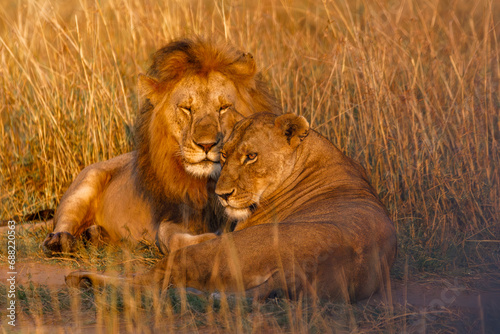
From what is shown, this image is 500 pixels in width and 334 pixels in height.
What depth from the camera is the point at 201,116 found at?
4.48 metres

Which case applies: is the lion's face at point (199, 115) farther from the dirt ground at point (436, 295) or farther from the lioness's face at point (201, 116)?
the dirt ground at point (436, 295)

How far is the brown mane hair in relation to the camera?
464 centimetres

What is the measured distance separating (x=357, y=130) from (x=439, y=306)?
2.85 m

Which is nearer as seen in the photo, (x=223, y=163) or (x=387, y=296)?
(x=387, y=296)

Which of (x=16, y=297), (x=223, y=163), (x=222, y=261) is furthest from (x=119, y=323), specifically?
(x=223, y=163)

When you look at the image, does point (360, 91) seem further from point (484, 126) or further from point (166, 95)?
point (166, 95)

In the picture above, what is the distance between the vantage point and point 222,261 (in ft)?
10.6

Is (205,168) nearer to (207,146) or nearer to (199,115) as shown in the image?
(207,146)

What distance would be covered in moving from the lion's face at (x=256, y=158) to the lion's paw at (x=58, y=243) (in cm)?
155

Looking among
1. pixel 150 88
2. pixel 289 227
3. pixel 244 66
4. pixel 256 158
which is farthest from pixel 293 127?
pixel 150 88

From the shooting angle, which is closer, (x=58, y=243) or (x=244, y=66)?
(x=244, y=66)

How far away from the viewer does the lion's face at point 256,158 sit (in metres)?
4.00

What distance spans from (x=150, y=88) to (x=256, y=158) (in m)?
1.12

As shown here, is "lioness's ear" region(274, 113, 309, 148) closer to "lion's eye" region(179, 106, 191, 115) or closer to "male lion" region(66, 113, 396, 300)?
"male lion" region(66, 113, 396, 300)
